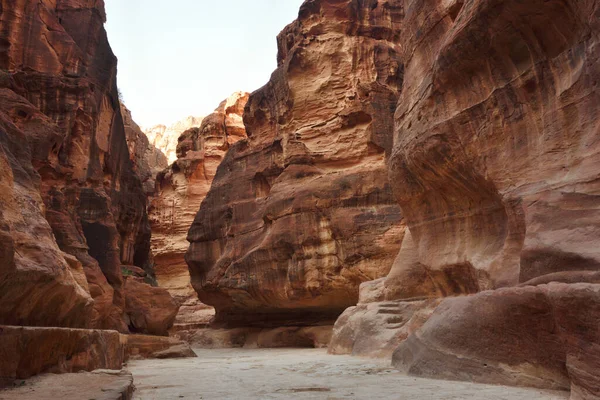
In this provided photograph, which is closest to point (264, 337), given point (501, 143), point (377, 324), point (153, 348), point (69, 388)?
point (153, 348)

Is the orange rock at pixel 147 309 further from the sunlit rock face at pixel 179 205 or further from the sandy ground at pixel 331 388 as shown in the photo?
the sunlit rock face at pixel 179 205

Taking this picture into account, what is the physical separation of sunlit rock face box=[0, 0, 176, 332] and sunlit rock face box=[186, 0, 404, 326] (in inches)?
198

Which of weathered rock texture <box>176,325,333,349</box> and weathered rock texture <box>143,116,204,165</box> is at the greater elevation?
weathered rock texture <box>143,116,204,165</box>

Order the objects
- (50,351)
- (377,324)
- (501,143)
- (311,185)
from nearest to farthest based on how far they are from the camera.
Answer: (50,351)
(501,143)
(377,324)
(311,185)

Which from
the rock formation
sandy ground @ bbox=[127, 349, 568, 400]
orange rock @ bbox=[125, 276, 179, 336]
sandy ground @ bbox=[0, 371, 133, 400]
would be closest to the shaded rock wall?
the rock formation

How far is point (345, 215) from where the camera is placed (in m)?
19.8

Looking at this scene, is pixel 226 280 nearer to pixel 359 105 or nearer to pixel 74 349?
pixel 359 105

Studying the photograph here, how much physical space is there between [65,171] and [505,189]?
15833 millimetres

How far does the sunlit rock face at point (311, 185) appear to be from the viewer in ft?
64.6

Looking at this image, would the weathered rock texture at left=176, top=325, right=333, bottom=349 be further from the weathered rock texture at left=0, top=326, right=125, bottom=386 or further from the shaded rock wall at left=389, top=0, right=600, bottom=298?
the weathered rock texture at left=0, top=326, right=125, bottom=386

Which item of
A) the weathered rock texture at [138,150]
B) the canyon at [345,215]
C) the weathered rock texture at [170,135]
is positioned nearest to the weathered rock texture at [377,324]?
the canyon at [345,215]

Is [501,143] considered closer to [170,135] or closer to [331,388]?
[331,388]

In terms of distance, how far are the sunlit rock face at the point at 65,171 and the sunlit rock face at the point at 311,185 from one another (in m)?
5.03

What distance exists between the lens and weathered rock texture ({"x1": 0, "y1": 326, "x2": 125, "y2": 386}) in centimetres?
476
